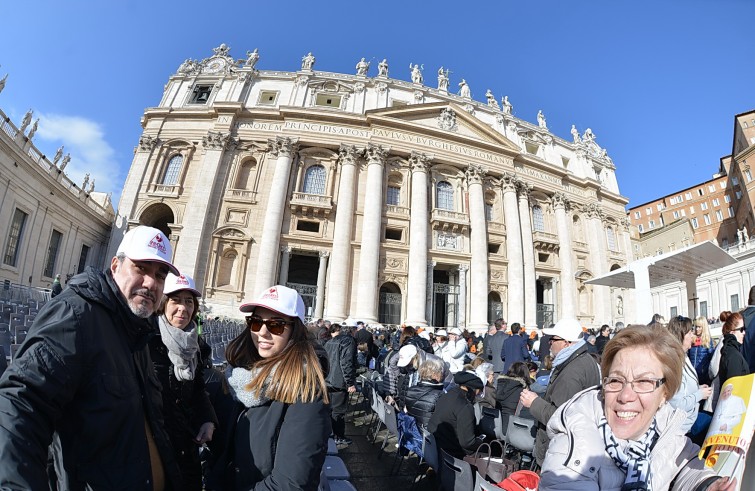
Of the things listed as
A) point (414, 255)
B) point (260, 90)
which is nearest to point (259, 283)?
point (414, 255)

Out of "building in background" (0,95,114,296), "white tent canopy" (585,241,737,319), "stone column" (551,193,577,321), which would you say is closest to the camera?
"white tent canopy" (585,241,737,319)

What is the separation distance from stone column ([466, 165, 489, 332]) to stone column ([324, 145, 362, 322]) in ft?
24.4

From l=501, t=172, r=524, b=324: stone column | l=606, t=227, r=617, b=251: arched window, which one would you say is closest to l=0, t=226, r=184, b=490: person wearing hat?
l=501, t=172, r=524, b=324: stone column

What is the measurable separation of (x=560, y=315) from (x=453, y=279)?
7756 mm

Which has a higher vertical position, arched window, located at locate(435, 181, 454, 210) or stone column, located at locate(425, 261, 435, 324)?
arched window, located at locate(435, 181, 454, 210)

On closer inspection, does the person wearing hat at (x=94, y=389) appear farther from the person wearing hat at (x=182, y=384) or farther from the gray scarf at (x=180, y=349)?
the gray scarf at (x=180, y=349)

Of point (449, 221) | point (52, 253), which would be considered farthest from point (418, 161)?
point (52, 253)

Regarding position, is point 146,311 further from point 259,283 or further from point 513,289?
point 513,289

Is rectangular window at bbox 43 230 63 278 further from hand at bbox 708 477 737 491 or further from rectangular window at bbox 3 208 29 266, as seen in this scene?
hand at bbox 708 477 737 491

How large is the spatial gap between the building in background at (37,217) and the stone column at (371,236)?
14071mm

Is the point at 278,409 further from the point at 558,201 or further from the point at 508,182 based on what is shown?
Answer: the point at 558,201

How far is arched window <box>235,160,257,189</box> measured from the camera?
21922mm

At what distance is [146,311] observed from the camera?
1.70 m

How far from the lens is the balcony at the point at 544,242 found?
25.0m
